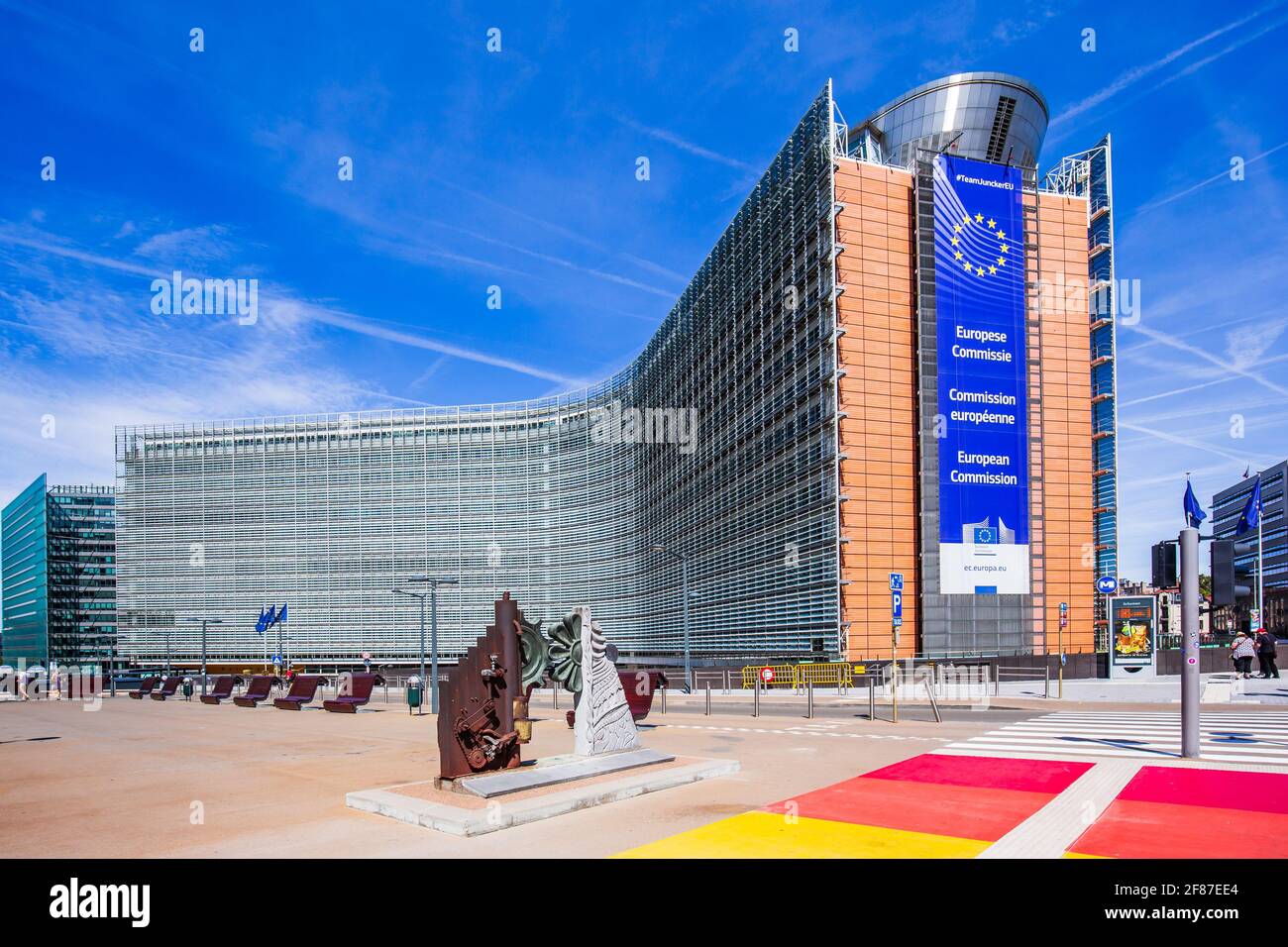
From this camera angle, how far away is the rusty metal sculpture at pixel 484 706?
12.1 meters

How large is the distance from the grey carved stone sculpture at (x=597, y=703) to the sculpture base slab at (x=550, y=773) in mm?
211

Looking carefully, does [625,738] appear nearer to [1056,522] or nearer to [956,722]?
[956,722]

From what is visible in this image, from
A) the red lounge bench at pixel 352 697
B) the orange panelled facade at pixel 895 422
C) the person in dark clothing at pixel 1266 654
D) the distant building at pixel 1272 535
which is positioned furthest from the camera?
the distant building at pixel 1272 535

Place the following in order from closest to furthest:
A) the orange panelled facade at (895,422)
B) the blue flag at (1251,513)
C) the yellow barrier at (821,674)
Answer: the yellow barrier at (821,674) < the blue flag at (1251,513) < the orange panelled facade at (895,422)

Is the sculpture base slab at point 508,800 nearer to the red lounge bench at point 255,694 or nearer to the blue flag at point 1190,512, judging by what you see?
the blue flag at point 1190,512

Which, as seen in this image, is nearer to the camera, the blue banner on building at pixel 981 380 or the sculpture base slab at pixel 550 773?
the sculpture base slab at pixel 550 773

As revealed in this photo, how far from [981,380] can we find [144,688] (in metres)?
46.9

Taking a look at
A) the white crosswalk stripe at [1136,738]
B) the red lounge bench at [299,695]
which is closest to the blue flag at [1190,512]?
the white crosswalk stripe at [1136,738]

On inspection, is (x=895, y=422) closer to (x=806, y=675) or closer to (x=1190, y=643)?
(x=806, y=675)

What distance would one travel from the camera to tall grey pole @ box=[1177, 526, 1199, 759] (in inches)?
551

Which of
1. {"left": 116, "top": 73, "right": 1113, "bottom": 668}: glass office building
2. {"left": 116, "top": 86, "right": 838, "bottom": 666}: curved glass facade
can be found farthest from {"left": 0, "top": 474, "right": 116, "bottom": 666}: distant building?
{"left": 116, "top": 73, "right": 1113, "bottom": 668}: glass office building
